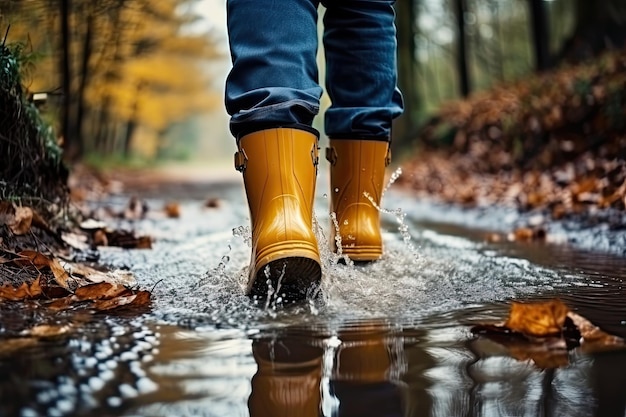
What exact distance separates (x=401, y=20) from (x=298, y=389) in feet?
38.6

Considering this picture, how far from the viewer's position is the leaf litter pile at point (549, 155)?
10.6ft

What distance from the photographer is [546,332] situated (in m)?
1.12

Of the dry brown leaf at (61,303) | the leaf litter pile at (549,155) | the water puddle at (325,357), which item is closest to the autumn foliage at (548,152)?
the leaf litter pile at (549,155)

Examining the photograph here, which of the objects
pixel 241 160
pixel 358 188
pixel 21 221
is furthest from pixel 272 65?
pixel 21 221

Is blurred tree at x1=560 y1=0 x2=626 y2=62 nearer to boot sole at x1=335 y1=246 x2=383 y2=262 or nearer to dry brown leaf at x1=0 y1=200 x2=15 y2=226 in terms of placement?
boot sole at x1=335 y1=246 x2=383 y2=262

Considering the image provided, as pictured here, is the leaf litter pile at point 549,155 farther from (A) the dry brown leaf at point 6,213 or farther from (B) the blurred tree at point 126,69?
(B) the blurred tree at point 126,69

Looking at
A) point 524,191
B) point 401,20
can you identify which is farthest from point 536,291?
point 401,20

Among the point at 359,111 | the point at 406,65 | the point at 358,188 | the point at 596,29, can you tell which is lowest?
the point at 358,188

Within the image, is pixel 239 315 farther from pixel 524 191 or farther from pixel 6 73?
pixel 524 191

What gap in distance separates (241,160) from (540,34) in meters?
8.67

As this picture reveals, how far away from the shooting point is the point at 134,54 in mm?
12375

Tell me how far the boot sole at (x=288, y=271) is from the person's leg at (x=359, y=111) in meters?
0.49

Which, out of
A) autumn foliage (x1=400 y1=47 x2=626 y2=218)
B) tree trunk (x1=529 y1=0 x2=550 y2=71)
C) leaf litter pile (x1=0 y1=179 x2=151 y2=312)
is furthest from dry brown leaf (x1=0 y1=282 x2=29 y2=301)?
tree trunk (x1=529 y1=0 x2=550 y2=71)

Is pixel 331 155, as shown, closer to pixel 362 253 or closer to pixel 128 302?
pixel 362 253
